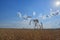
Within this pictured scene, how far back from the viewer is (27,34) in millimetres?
1971

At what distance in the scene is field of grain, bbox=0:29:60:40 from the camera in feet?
6.38

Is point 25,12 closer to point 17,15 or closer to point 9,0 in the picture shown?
point 17,15

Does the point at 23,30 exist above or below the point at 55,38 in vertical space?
above

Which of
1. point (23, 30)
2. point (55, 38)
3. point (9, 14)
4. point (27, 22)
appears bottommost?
point (55, 38)

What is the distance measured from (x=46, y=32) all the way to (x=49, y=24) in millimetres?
131

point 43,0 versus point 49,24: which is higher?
point 43,0

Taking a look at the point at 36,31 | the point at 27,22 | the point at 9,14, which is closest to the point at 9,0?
the point at 9,14

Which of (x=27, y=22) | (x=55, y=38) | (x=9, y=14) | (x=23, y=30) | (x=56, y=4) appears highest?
(x=56, y=4)

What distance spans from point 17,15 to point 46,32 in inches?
20.5

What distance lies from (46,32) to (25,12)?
1.48 ft

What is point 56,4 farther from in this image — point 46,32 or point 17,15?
point 17,15

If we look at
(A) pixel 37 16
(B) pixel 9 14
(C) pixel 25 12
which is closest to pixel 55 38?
(A) pixel 37 16

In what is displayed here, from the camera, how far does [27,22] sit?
1987 mm

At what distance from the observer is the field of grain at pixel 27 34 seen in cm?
194
